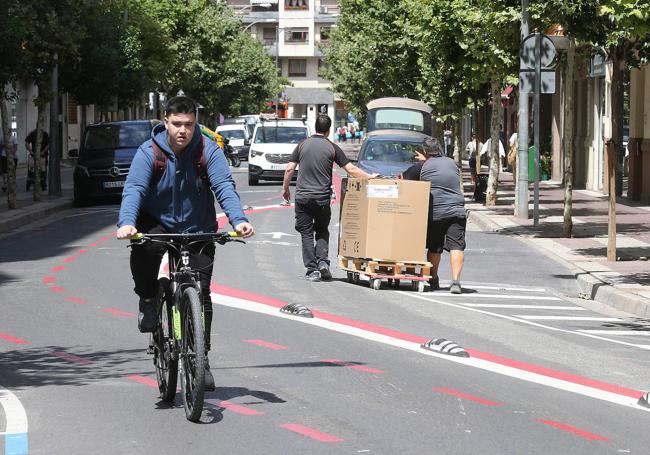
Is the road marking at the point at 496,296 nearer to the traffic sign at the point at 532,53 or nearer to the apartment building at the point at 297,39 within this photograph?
the traffic sign at the point at 532,53

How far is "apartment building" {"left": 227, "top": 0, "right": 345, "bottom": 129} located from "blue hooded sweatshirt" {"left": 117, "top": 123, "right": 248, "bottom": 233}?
13344 centimetres

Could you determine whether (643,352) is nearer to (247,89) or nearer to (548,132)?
(548,132)

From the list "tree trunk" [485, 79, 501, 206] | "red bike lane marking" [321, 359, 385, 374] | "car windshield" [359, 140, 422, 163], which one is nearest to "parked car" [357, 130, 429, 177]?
"car windshield" [359, 140, 422, 163]

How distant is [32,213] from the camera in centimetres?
2911

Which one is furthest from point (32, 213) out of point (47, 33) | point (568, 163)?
point (568, 163)

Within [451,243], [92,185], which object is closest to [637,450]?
[451,243]

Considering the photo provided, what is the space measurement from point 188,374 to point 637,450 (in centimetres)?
241

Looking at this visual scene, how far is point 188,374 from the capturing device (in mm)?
7855

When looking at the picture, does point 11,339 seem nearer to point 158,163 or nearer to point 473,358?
point 473,358

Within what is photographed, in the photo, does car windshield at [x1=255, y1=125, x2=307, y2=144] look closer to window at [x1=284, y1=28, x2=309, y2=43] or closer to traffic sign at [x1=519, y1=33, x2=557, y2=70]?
traffic sign at [x1=519, y1=33, x2=557, y2=70]

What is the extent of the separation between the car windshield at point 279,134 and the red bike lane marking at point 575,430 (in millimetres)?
36186

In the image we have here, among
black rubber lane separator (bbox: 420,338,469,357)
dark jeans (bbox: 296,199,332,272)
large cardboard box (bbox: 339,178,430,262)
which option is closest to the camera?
black rubber lane separator (bbox: 420,338,469,357)

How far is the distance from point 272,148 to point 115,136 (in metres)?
9.75

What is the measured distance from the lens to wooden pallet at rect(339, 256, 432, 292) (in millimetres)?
16344
